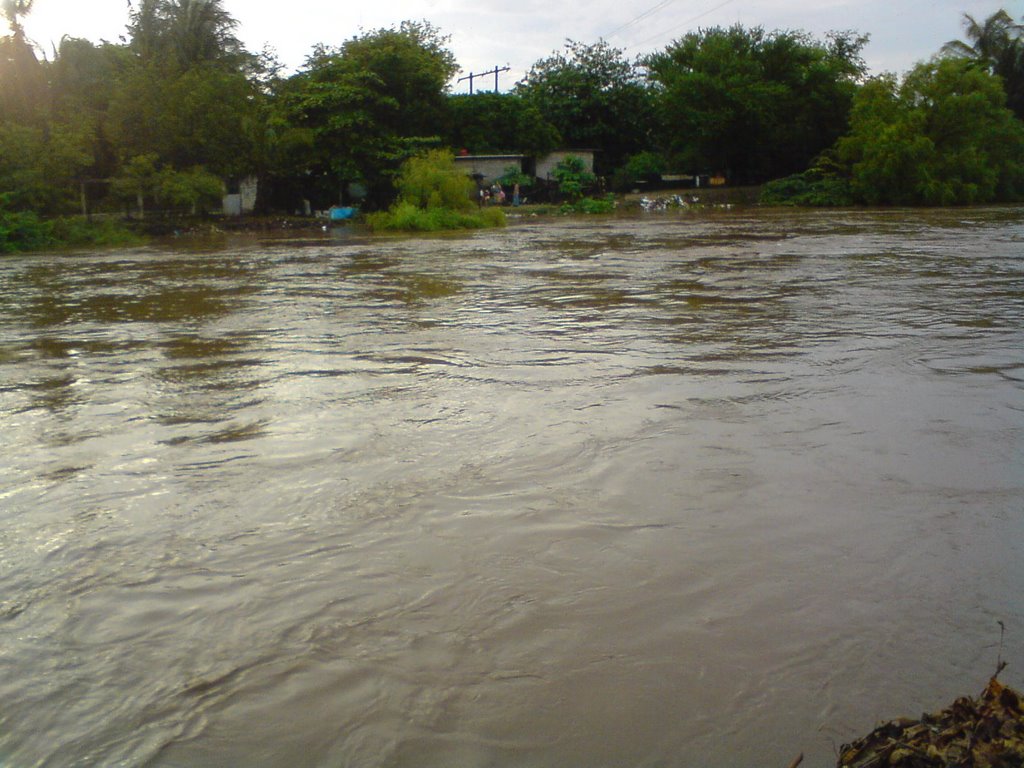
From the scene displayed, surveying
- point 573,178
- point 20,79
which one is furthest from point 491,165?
point 20,79

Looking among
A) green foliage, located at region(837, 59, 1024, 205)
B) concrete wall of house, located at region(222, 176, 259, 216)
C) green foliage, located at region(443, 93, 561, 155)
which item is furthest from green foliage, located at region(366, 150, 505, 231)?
green foliage, located at region(837, 59, 1024, 205)

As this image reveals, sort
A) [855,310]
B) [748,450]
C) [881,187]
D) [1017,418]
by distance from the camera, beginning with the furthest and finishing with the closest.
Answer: [881,187]
[855,310]
[1017,418]
[748,450]

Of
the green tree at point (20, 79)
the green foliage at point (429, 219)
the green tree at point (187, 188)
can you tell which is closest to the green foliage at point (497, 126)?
the green foliage at point (429, 219)

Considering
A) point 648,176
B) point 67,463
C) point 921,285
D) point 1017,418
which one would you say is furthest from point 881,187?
point 67,463

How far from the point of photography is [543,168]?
131ft

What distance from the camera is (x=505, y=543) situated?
376 cm

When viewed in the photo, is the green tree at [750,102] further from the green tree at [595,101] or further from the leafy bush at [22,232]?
the leafy bush at [22,232]

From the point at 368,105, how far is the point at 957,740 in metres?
30.7

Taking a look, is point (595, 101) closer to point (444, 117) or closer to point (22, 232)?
point (444, 117)

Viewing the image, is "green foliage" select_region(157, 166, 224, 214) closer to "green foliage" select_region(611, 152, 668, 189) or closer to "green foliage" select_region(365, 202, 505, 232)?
"green foliage" select_region(365, 202, 505, 232)

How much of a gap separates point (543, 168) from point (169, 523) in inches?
1466

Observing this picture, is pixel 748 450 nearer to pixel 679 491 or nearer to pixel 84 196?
pixel 679 491

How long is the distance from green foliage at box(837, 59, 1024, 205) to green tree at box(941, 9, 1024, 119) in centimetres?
972

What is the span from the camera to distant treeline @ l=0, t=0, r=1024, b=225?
25656 millimetres
